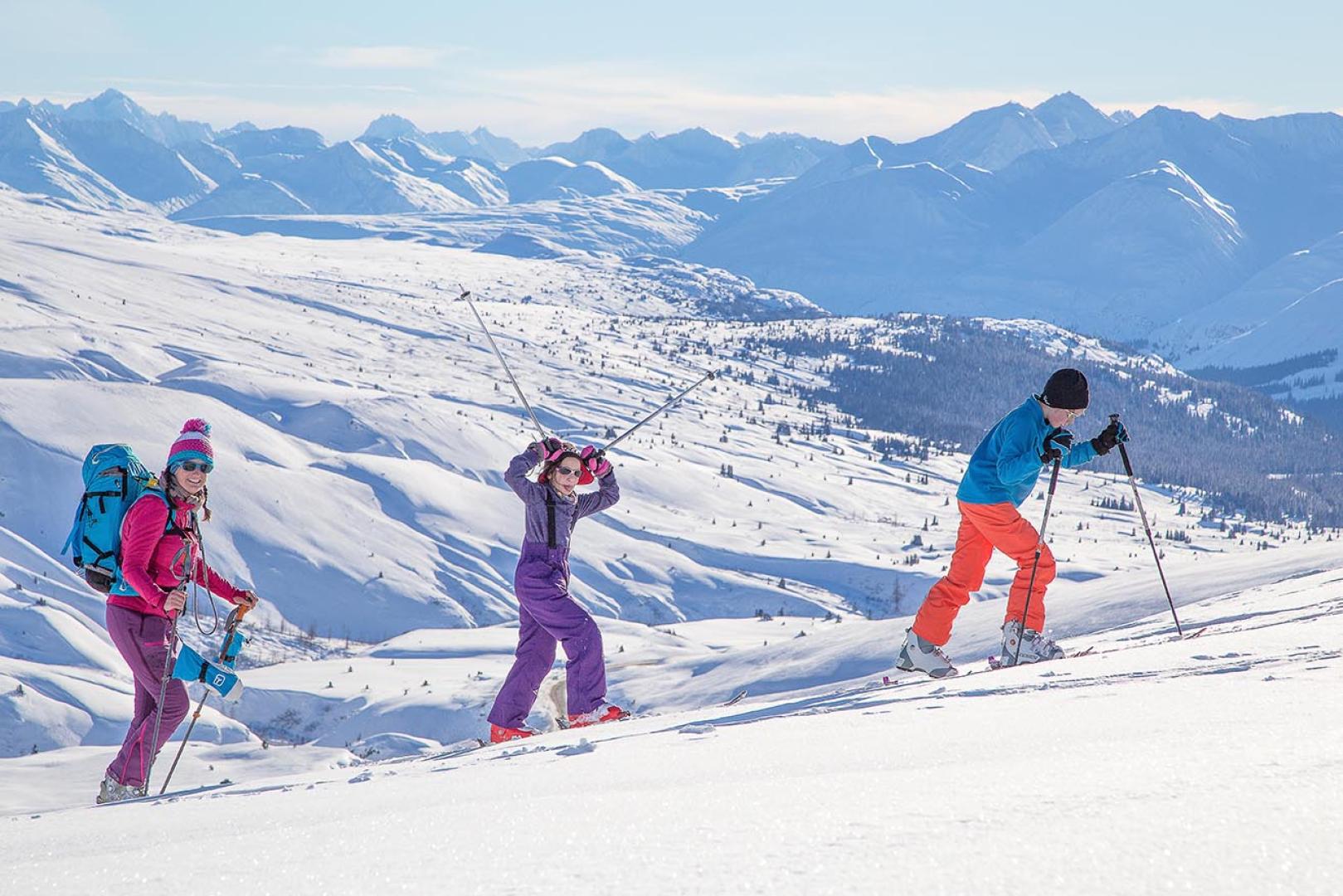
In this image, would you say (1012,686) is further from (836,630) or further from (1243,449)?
(1243,449)

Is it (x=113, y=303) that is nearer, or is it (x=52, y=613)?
(x=52, y=613)

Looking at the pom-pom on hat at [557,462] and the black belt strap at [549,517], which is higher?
the pom-pom on hat at [557,462]

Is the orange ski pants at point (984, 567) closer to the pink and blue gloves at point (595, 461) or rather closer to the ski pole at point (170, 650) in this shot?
the pink and blue gloves at point (595, 461)

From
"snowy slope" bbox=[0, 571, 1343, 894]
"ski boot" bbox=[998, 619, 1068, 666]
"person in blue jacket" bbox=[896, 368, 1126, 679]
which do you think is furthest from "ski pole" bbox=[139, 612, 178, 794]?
"ski boot" bbox=[998, 619, 1068, 666]

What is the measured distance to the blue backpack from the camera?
662 cm

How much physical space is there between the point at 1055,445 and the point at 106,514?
606cm

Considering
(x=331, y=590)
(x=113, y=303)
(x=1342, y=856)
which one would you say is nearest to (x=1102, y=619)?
(x=1342, y=856)

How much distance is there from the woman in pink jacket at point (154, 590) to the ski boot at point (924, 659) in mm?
4601

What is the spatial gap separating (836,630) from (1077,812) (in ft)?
44.2

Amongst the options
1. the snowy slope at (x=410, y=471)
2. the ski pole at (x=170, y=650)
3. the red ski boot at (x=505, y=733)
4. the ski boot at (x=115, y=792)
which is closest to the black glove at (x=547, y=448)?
the red ski boot at (x=505, y=733)

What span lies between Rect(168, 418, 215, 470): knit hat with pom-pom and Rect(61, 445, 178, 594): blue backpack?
212mm

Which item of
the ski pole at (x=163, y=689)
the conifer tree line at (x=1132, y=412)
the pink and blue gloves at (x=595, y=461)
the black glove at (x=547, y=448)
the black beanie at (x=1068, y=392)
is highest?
the black beanie at (x=1068, y=392)

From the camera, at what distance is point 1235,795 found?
92.8 inches

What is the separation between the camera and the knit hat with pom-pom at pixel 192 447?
6766 mm
